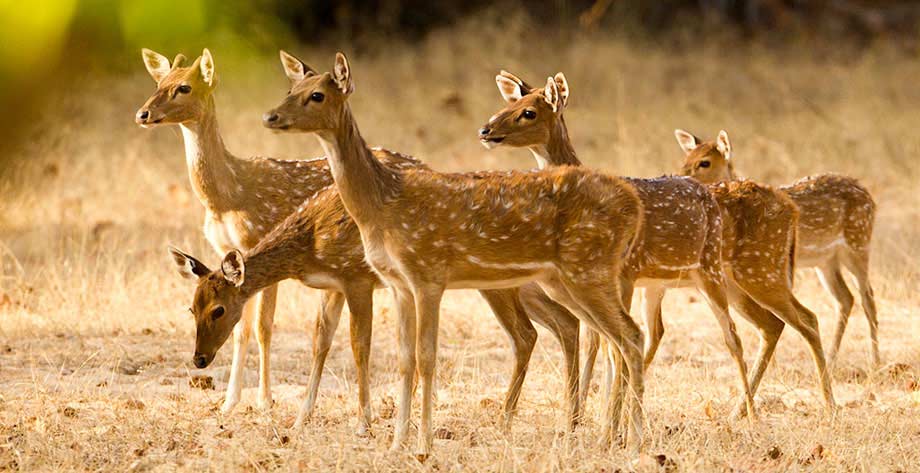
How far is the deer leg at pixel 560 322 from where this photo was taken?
8633 millimetres

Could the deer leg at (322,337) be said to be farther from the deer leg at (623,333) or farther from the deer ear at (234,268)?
the deer leg at (623,333)

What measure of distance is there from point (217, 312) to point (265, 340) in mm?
1152

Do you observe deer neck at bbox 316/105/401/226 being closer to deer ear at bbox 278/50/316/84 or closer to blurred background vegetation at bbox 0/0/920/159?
deer ear at bbox 278/50/316/84

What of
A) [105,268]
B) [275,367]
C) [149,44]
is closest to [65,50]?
[149,44]

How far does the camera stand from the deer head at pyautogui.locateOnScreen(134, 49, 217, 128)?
30.7ft

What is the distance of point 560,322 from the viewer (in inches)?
352

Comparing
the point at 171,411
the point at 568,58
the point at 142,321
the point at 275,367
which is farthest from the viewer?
the point at 568,58

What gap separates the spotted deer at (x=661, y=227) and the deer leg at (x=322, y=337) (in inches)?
62.1

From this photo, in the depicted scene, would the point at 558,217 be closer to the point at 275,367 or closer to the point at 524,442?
the point at 524,442

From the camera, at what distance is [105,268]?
1313cm

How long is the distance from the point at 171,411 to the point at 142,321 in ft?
9.78

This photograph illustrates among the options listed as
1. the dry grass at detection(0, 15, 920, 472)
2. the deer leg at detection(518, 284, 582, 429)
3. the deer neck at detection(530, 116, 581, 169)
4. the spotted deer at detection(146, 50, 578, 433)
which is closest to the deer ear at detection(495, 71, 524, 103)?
the deer neck at detection(530, 116, 581, 169)

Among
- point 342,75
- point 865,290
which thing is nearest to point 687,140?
point 865,290

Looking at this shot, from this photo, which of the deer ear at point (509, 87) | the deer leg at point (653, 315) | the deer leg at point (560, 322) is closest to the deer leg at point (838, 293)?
the deer leg at point (653, 315)
